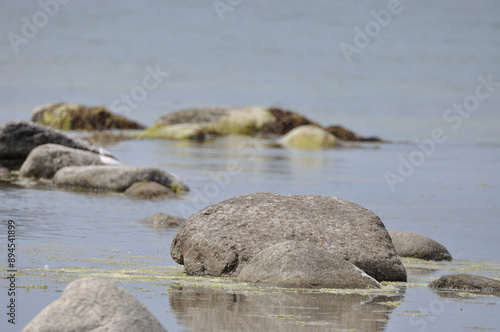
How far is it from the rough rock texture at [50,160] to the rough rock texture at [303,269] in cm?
1117

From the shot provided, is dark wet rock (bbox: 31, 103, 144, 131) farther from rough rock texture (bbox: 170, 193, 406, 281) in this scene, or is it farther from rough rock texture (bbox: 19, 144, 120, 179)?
rough rock texture (bbox: 170, 193, 406, 281)

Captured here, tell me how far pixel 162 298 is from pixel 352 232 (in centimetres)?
287

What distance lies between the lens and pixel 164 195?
17000 mm

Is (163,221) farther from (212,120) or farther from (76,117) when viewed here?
(76,117)

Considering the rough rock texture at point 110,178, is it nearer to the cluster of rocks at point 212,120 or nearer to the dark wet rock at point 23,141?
the dark wet rock at point 23,141

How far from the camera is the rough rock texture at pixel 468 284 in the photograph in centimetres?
865

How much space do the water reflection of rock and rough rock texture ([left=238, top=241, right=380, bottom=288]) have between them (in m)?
0.37

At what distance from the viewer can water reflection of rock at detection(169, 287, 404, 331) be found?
6.61 m

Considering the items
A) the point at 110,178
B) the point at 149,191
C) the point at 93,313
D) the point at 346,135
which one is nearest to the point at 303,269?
the point at 93,313

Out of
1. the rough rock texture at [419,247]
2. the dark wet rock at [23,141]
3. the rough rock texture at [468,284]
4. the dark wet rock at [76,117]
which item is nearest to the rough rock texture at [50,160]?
the dark wet rock at [23,141]

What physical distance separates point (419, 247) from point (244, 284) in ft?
12.4

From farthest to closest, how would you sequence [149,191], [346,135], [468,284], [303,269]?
[346,135], [149,191], [468,284], [303,269]

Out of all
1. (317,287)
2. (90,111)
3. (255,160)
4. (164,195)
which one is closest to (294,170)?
(255,160)

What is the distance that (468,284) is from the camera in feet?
28.6
